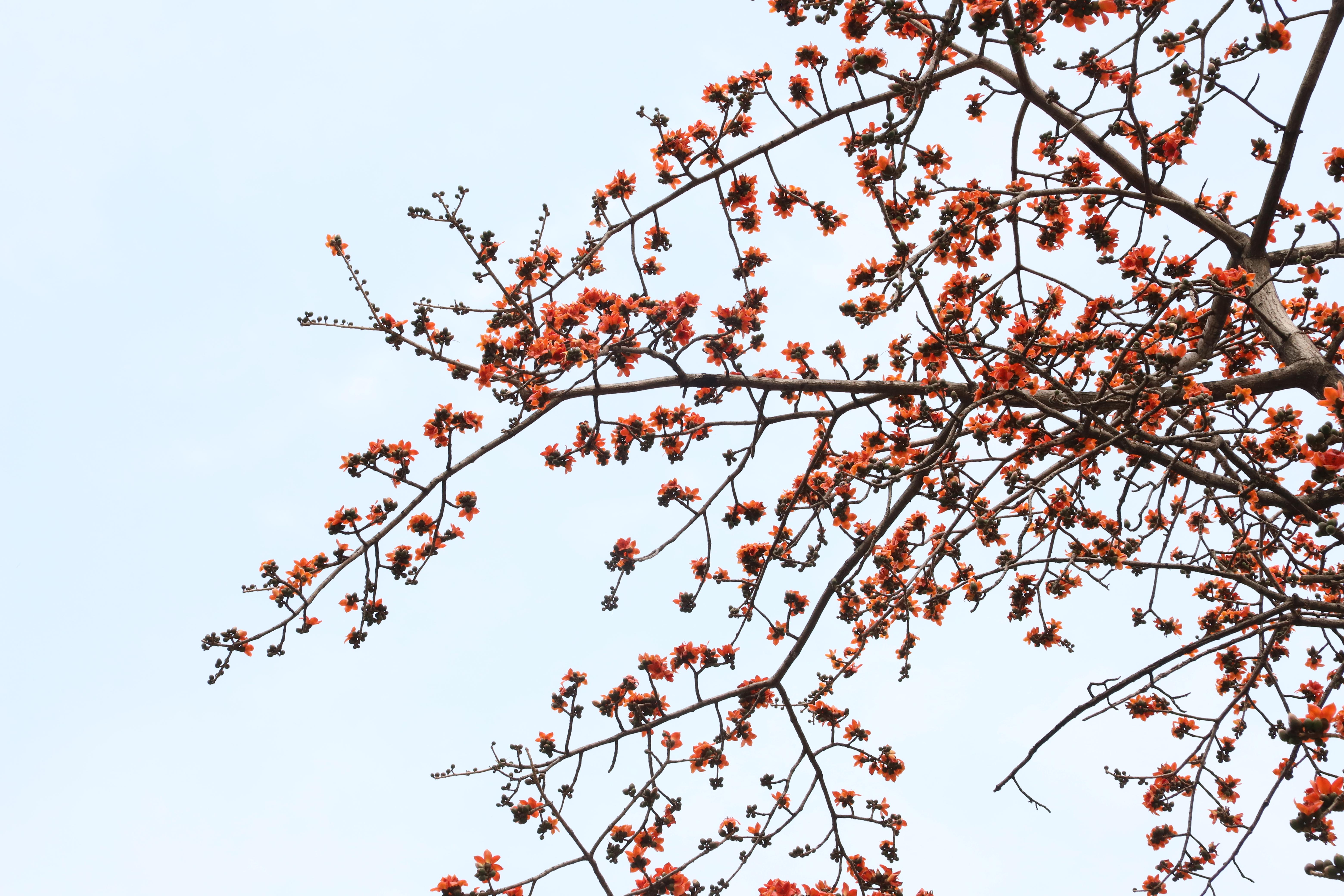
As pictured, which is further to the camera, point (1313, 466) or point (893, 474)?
point (893, 474)

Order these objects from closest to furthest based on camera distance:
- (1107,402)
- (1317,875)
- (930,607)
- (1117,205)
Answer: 1. (1317,875)
2. (1107,402)
3. (1117,205)
4. (930,607)

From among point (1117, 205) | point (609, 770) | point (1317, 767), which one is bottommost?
point (1317, 767)

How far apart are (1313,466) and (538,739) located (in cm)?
346

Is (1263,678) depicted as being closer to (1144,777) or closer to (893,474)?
(1144,777)

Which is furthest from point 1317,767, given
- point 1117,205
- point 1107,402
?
point 1117,205

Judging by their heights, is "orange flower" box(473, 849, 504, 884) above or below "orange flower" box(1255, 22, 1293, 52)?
below

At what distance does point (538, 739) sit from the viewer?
13.1 feet

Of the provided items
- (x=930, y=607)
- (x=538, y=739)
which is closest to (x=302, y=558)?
(x=538, y=739)

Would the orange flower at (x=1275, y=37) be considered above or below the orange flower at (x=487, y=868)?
above

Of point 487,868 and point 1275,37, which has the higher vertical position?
point 1275,37

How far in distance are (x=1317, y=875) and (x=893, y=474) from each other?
7.38ft

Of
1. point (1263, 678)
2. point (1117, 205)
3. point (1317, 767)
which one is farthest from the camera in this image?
point (1263, 678)

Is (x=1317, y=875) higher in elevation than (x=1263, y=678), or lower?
lower

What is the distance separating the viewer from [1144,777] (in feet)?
16.6
